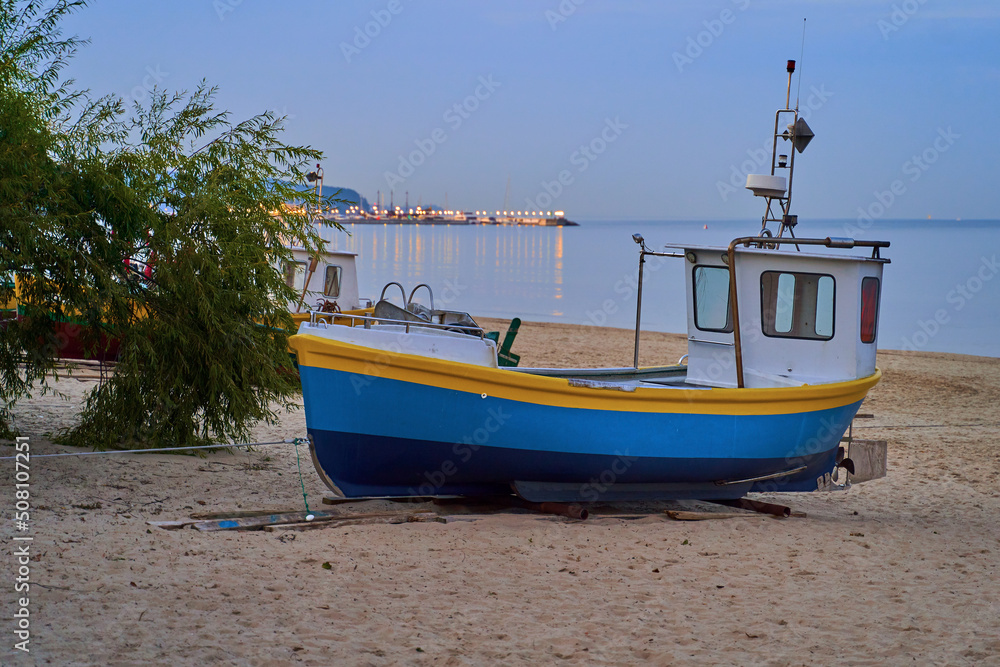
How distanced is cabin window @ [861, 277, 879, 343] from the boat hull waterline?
1.76 ft

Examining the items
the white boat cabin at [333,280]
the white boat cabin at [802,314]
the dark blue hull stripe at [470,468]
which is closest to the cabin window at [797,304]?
the white boat cabin at [802,314]

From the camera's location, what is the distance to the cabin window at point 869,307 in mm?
7910

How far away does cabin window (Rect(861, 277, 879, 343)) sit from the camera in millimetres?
7910

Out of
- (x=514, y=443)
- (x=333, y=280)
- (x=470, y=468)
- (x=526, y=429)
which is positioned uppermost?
(x=333, y=280)

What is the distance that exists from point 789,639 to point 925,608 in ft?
3.96

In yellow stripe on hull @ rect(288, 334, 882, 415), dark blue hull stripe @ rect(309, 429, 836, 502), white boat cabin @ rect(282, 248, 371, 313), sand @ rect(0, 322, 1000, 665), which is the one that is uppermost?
white boat cabin @ rect(282, 248, 371, 313)

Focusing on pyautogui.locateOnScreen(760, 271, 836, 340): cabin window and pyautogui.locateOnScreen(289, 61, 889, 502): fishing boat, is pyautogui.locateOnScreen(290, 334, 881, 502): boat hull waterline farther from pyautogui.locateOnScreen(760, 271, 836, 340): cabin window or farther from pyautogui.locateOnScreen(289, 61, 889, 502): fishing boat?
pyautogui.locateOnScreen(760, 271, 836, 340): cabin window

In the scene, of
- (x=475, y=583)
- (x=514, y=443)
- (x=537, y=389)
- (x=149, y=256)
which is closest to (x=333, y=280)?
(x=149, y=256)

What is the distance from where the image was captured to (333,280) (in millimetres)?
15305

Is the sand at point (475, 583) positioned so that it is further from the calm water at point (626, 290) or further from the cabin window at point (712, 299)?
the calm water at point (626, 290)

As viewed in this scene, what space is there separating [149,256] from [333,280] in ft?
22.8

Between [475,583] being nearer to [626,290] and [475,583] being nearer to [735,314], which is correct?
[735,314]

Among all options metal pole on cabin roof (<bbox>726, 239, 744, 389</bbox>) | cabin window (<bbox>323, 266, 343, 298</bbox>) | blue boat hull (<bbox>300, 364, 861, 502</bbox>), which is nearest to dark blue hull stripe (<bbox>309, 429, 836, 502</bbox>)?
blue boat hull (<bbox>300, 364, 861, 502</bbox>)

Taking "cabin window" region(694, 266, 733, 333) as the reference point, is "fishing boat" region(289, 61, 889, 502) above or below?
below
